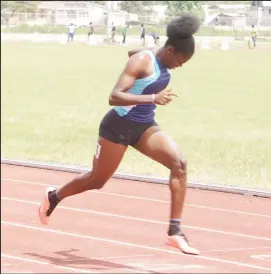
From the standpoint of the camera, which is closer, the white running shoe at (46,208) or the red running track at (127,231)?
the red running track at (127,231)

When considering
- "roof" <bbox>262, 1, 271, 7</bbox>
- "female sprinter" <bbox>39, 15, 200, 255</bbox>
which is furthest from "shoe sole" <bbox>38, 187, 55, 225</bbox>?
"roof" <bbox>262, 1, 271, 7</bbox>

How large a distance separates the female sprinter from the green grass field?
475 centimetres

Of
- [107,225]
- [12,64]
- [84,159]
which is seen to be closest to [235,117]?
[84,159]

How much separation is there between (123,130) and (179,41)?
733 millimetres

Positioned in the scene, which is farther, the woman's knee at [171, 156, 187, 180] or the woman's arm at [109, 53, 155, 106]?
the woman's knee at [171, 156, 187, 180]

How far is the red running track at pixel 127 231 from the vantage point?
266 inches

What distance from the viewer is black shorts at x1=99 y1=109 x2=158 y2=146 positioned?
265 inches

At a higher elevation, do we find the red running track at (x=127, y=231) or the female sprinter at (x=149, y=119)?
the female sprinter at (x=149, y=119)

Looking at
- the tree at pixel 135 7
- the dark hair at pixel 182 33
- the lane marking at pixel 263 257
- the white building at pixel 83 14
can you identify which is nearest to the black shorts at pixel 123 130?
the dark hair at pixel 182 33

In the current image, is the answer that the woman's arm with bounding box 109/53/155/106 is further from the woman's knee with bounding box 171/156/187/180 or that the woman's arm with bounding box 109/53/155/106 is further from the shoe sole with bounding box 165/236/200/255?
the shoe sole with bounding box 165/236/200/255

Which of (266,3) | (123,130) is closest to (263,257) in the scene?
(123,130)

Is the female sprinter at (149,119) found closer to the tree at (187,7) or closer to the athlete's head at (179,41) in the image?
the athlete's head at (179,41)

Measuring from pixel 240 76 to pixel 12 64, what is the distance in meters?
19.4

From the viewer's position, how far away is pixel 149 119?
6.79 m
